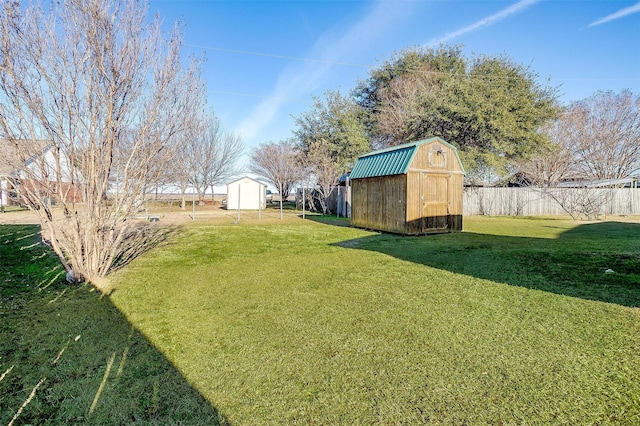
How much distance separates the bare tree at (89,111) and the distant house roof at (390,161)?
246 inches

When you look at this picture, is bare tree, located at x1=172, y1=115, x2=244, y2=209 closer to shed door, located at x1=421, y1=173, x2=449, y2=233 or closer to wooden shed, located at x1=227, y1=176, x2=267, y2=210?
wooden shed, located at x1=227, y1=176, x2=267, y2=210

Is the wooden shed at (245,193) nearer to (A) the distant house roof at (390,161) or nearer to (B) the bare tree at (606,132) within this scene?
(A) the distant house roof at (390,161)

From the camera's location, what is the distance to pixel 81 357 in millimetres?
2379

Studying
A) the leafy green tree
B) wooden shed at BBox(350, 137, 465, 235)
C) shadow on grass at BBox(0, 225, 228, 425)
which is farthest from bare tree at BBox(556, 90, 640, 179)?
shadow on grass at BBox(0, 225, 228, 425)

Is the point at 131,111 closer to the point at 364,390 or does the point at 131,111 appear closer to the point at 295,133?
the point at 364,390

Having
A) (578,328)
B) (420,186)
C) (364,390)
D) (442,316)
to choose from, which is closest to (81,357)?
(364,390)

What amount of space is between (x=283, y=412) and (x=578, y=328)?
2.54 meters

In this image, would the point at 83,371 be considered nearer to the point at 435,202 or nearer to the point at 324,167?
the point at 435,202

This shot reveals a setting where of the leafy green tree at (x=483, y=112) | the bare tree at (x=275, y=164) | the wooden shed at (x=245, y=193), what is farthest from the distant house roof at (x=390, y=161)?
the bare tree at (x=275, y=164)

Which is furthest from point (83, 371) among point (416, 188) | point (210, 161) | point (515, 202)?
point (210, 161)

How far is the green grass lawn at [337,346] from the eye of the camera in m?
1.78

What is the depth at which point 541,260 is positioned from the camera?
5.49m

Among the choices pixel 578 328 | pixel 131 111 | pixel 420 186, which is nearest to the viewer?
pixel 578 328

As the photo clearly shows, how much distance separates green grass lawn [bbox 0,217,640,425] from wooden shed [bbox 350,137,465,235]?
458 cm
